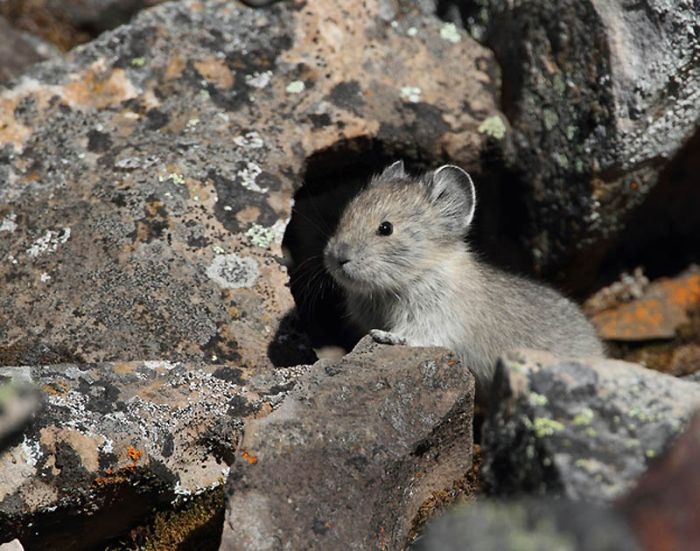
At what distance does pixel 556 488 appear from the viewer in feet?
13.3

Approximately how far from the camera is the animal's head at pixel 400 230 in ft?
25.4

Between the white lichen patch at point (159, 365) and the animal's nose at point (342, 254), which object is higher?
the animal's nose at point (342, 254)

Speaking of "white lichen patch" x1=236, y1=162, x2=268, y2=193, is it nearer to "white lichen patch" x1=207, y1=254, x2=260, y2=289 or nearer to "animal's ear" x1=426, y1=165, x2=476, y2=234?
"white lichen patch" x1=207, y1=254, x2=260, y2=289

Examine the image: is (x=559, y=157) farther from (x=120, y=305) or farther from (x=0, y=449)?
(x=0, y=449)

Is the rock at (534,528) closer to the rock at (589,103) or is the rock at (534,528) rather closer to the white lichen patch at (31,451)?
the white lichen patch at (31,451)

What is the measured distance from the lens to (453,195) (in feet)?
26.6

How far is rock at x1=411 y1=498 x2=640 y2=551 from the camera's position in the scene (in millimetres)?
3752

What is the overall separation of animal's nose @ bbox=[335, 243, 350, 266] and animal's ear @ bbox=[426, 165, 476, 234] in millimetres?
902

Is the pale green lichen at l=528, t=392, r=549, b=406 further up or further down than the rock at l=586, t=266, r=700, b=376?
further up

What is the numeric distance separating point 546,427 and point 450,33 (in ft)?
19.6

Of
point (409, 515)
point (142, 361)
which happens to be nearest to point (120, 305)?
point (142, 361)

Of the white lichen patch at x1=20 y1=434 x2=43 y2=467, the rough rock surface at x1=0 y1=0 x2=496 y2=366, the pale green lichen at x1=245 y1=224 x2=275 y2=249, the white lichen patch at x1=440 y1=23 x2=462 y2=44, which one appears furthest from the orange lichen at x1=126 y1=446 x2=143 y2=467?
the white lichen patch at x1=440 y1=23 x2=462 y2=44

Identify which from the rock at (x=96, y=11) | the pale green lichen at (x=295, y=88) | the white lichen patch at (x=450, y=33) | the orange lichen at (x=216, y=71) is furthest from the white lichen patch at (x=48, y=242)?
the white lichen patch at (x=450, y=33)

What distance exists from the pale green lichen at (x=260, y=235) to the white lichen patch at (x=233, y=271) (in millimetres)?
177
